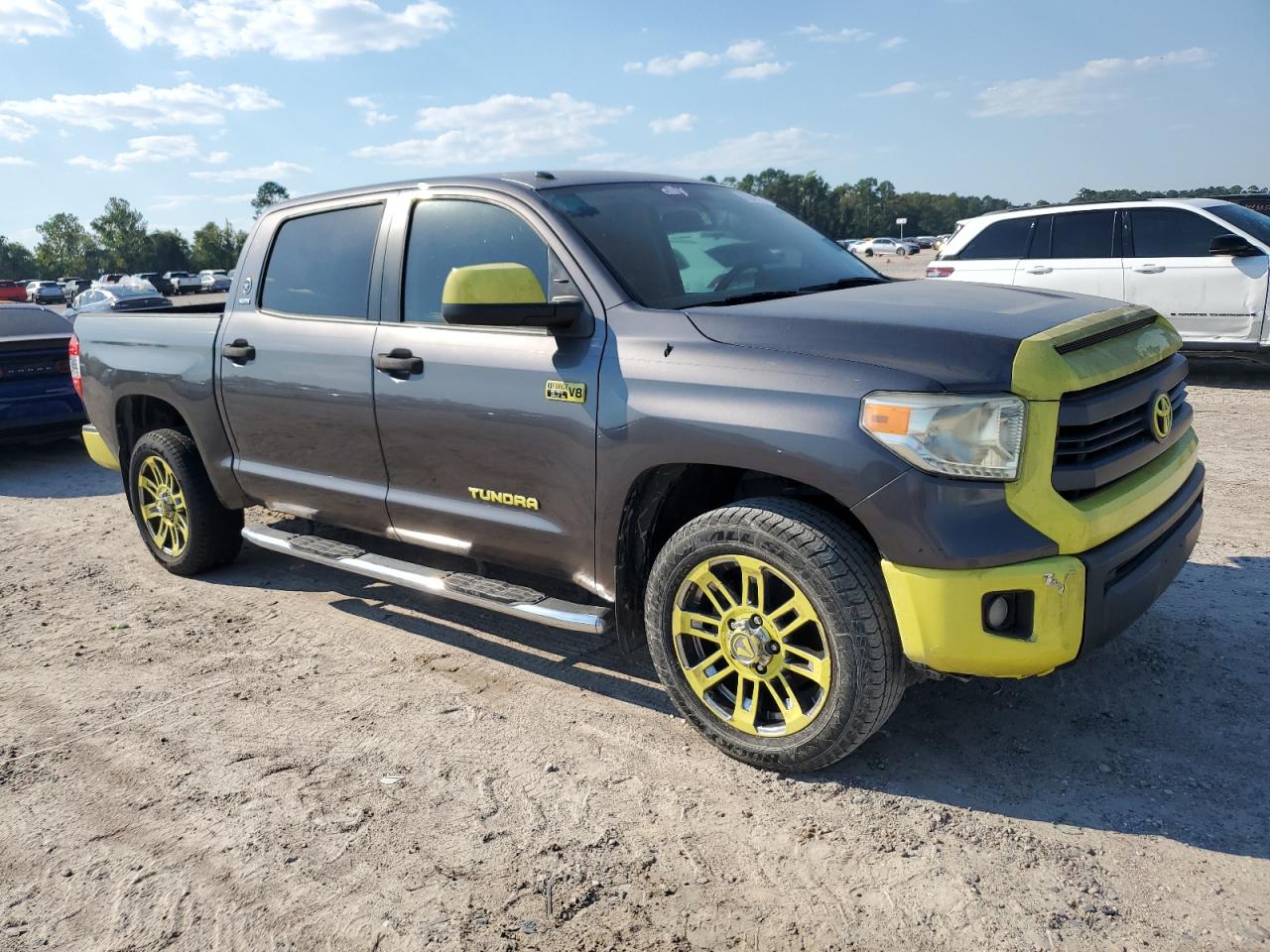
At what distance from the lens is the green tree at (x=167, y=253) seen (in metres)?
107

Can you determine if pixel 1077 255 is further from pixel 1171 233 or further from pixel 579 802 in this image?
pixel 579 802

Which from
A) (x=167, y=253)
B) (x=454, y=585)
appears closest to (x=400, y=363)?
(x=454, y=585)

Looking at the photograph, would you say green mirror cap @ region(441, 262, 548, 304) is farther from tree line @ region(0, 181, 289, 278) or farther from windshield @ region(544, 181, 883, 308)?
tree line @ region(0, 181, 289, 278)

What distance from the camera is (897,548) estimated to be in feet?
9.12

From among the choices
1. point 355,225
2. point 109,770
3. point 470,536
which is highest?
point 355,225

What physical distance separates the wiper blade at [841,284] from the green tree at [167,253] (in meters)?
116

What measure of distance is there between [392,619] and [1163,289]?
8.22 m

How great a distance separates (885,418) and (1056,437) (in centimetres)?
49

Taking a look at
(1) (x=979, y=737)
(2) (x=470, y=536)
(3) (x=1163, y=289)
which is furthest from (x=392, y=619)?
(3) (x=1163, y=289)

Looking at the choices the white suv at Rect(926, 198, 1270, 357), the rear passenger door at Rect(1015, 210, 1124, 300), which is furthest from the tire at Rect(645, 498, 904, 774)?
the rear passenger door at Rect(1015, 210, 1124, 300)

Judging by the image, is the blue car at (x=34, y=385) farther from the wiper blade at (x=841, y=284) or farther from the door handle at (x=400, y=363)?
the wiper blade at (x=841, y=284)

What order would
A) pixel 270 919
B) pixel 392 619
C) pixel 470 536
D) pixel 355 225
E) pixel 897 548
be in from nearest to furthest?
1. pixel 270 919
2. pixel 897 548
3. pixel 470 536
4. pixel 355 225
5. pixel 392 619

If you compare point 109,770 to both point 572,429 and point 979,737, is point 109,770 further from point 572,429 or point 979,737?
point 979,737

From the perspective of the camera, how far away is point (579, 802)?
3076 mm
